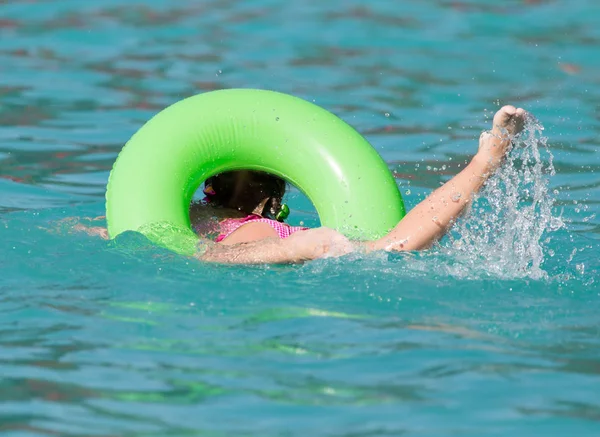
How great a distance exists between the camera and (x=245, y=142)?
15.3 ft

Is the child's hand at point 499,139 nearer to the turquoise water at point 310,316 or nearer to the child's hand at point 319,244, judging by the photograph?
the turquoise water at point 310,316

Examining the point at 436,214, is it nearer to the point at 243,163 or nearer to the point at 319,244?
the point at 319,244

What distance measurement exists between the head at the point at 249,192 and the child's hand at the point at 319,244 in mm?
601

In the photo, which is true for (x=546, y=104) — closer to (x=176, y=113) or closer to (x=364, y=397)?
(x=176, y=113)

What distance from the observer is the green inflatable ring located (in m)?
4.49

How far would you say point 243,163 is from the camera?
4.73 m

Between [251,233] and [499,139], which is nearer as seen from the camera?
[499,139]

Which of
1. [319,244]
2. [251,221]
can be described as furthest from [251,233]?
[319,244]

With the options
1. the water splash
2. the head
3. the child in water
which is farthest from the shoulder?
the water splash

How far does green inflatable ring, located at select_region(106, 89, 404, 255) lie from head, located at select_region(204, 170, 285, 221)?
14 cm

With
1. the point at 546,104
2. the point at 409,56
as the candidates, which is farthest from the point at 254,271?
the point at 409,56

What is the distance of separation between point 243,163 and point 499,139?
119 cm

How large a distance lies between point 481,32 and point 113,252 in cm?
687

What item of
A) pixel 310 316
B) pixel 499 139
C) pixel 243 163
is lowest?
pixel 310 316
